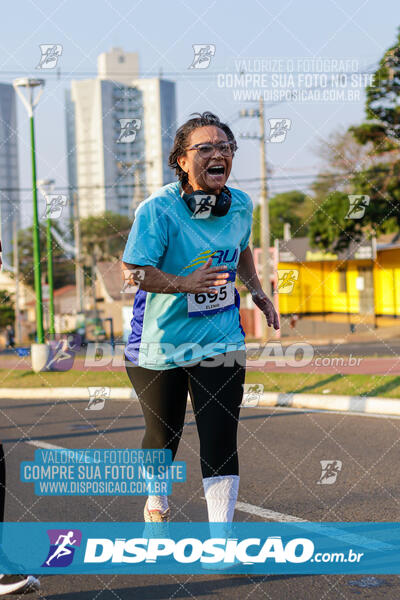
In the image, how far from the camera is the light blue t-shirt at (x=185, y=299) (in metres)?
3.86

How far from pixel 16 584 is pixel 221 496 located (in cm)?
96

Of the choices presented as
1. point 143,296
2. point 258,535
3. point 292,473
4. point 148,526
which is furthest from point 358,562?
point 292,473

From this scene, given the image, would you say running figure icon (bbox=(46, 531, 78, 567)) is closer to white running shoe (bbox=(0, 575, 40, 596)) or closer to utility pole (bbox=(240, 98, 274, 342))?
white running shoe (bbox=(0, 575, 40, 596))

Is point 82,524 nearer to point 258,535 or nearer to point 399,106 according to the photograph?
point 258,535

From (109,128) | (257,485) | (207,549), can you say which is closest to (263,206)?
(257,485)

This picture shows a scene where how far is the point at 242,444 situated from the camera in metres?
7.84

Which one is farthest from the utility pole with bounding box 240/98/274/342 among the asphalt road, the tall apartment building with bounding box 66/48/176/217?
the tall apartment building with bounding box 66/48/176/217

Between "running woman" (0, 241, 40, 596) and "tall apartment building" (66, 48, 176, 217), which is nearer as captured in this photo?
"running woman" (0, 241, 40, 596)

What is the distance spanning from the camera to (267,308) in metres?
4.35

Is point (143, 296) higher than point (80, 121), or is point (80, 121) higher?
point (80, 121)

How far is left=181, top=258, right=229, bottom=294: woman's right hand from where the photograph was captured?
11.9 feet

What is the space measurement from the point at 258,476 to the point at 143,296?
8.78ft

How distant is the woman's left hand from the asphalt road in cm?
123

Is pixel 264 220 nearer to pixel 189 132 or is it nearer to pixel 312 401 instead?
pixel 312 401
